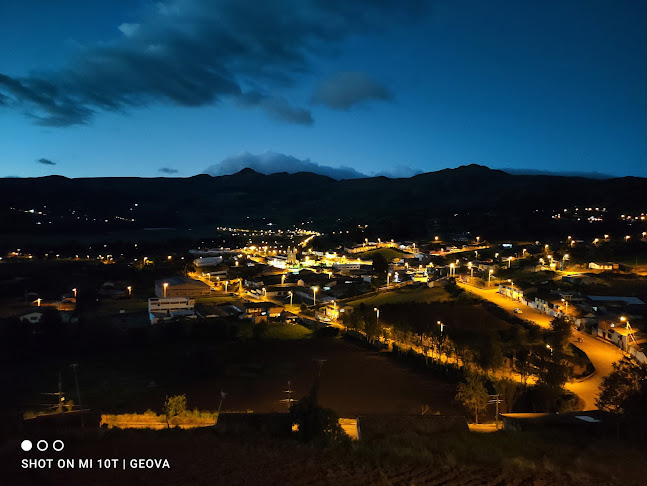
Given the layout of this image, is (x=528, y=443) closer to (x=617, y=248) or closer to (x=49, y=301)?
(x=49, y=301)

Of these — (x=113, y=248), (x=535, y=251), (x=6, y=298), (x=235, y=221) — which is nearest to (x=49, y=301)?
(x=6, y=298)

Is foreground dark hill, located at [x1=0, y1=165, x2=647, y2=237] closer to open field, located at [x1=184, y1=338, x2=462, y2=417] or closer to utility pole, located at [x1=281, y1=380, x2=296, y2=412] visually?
open field, located at [x1=184, y1=338, x2=462, y2=417]

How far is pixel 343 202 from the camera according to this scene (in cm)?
15338

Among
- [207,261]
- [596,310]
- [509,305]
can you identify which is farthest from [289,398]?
[207,261]

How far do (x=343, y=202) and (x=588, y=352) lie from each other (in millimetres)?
133574

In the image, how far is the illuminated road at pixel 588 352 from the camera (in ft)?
55.3

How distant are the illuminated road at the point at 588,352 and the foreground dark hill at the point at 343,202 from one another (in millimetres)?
43093

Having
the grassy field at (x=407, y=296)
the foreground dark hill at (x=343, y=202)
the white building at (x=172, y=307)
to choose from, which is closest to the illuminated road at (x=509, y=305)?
the grassy field at (x=407, y=296)

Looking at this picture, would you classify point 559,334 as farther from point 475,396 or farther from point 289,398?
point 289,398

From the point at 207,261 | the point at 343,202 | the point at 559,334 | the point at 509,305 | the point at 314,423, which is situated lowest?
the point at 207,261

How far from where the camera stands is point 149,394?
17.3m

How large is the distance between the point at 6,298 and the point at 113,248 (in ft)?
99.3

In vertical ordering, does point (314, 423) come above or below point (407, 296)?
above

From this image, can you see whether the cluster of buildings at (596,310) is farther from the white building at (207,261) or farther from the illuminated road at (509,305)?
the white building at (207,261)
